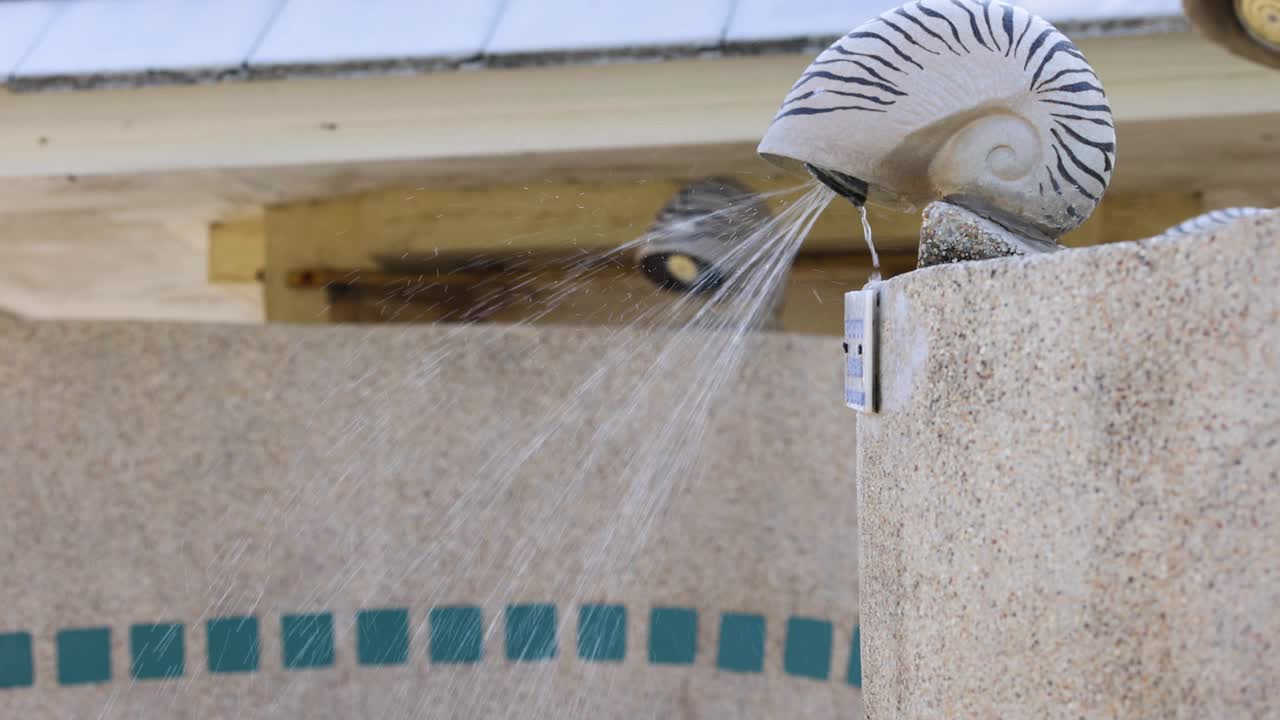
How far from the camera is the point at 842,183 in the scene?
2307mm

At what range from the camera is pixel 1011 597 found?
1.71 metres

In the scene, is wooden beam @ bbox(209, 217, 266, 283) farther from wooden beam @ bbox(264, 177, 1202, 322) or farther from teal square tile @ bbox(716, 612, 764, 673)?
teal square tile @ bbox(716, 612, 764, 673)

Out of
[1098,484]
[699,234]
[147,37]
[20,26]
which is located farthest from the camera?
[699,234]

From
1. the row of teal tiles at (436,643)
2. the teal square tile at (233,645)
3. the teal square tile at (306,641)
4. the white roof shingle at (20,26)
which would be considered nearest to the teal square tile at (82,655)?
the row of teal tiles at (436,643)

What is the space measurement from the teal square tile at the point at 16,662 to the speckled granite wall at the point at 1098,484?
3396 mm

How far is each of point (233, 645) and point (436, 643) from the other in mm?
667

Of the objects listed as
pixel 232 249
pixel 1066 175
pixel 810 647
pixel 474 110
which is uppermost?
pixel 474 110

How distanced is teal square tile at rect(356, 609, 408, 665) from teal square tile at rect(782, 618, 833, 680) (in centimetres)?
128

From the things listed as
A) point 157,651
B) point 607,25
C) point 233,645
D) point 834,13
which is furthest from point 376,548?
point 834,13

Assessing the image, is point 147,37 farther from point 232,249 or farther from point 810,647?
point 810,647

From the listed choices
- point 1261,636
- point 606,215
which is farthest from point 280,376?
point 1261,636

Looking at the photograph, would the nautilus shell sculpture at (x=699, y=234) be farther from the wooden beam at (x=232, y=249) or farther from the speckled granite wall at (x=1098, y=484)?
the speckled granite wall at (x=1098, y=484)

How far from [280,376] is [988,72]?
2.93 meters

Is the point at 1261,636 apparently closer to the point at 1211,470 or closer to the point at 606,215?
the point at 1211,470
